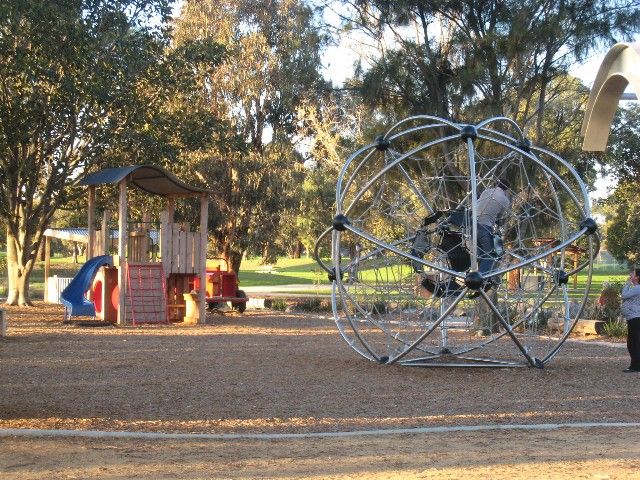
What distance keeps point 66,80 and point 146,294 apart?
214 inches

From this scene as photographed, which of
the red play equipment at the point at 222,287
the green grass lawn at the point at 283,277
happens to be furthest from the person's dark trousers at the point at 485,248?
the green grass lawn at the point at 283,277

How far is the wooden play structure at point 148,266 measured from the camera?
22141mm

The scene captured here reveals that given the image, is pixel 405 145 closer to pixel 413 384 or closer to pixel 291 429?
pixel 413 384

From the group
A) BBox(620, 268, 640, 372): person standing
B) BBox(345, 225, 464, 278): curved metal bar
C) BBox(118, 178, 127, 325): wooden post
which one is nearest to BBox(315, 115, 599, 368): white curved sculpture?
BBox(345, 225, 464, 278): curved metal bar

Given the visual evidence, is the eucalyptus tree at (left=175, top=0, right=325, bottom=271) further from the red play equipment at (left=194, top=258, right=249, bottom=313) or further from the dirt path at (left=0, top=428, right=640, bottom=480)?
the dirt path at (left=0, top=428, right=640, bottom=480)

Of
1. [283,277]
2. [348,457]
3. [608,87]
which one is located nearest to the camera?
[348,457]

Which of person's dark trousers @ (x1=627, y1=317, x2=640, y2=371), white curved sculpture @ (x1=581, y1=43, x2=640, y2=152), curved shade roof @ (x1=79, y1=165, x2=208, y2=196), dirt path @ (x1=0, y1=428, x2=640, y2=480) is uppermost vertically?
curved shade roof @ (x1=79, y1=165, x2=208, y2=196)

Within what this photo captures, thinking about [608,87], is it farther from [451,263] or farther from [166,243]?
[166,243]

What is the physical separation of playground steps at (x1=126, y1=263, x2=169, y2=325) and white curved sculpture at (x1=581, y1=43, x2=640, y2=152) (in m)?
12.7

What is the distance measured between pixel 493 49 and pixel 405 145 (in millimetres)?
3197

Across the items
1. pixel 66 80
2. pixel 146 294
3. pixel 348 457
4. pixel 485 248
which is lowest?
pixel 348 457

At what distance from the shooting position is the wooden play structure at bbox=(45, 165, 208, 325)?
2214 cm

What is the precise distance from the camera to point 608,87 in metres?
11.1

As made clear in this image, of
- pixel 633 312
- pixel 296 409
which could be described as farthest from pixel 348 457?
pixel 633 312
